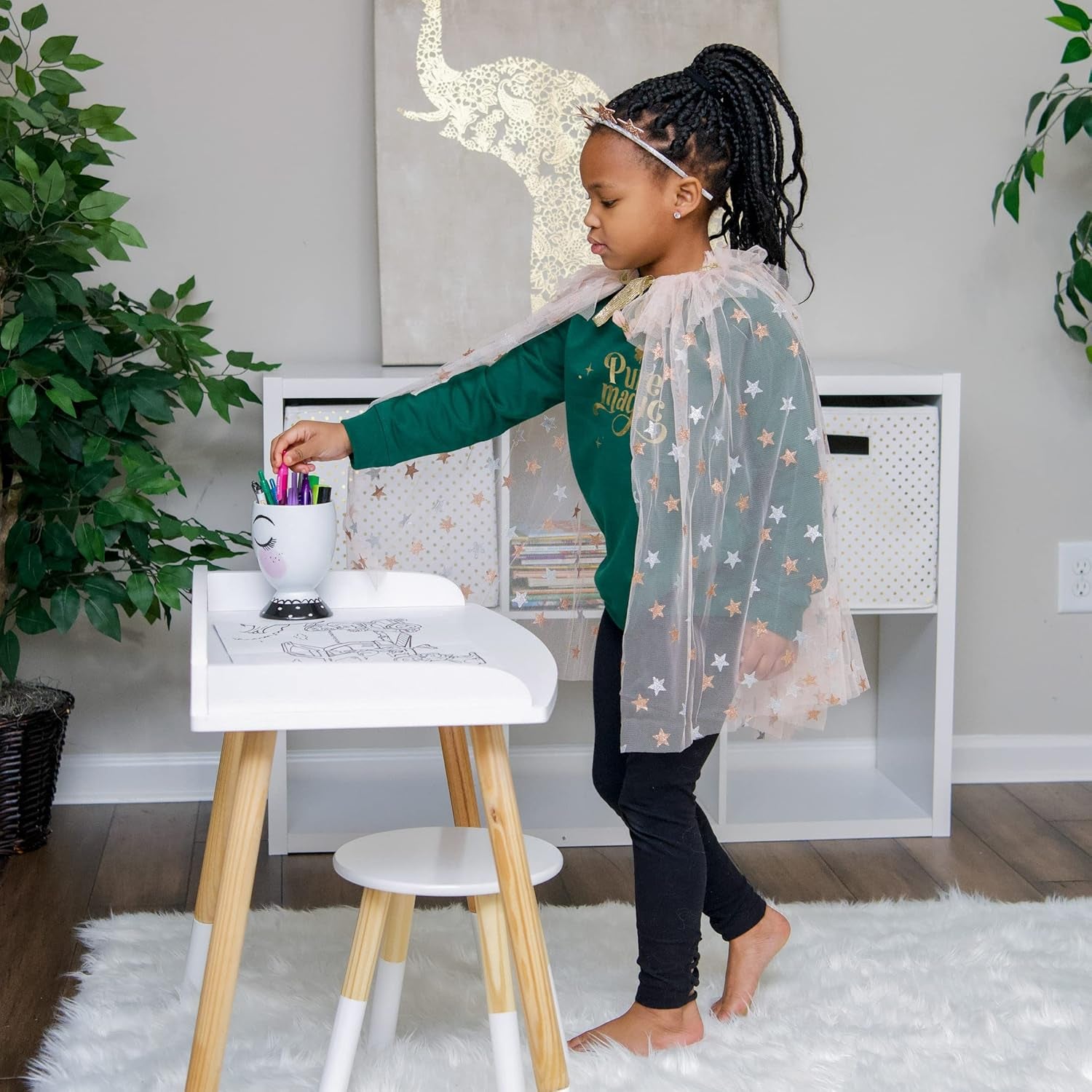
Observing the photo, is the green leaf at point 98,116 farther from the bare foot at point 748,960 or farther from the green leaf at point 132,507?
the bare foot at point 748,960

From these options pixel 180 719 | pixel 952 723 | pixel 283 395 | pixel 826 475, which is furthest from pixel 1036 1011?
pixel 180 719

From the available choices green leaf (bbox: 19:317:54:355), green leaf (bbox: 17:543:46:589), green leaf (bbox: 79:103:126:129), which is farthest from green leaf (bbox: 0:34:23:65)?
green leaf (bbox: 17:543:46:589)

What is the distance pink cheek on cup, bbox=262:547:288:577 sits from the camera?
1394 millimetres

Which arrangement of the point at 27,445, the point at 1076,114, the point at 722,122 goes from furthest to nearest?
the point at 1076,114
the point at 27,445
the point at 722,122

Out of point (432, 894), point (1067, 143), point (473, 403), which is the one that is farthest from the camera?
point (1067, 143)

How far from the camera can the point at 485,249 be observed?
239 cm

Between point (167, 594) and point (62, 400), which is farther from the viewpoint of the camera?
point (167, 594)

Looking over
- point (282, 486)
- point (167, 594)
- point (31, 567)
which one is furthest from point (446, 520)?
point (282, 486)

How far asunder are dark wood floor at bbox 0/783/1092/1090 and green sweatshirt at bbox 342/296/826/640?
2.44 ft

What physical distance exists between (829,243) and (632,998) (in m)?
1.43

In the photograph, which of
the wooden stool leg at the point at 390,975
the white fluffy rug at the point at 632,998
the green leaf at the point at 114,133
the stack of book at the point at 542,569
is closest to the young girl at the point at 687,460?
the white fluffy rug at the point at 632,998

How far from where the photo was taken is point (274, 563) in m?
1.40

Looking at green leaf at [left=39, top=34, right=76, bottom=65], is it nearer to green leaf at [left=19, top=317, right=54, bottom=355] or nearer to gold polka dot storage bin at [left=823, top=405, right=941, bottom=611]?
green leaf at [left=19, top=317, right=54, bottom=355]

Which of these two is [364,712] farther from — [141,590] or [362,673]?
[141,590]
